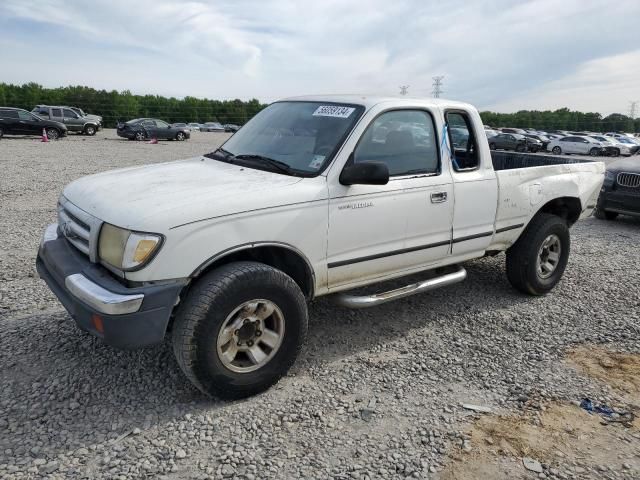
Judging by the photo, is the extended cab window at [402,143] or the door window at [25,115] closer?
the extended cab window at [402,143]

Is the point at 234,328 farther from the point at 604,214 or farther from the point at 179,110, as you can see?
the point at 179,110

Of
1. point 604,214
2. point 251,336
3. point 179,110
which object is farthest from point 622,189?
point 179,110

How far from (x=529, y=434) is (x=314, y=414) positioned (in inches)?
50.2

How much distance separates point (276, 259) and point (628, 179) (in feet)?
26.5

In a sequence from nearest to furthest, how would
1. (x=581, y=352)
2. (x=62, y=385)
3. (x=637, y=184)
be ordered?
(x=62, y=385) → (x=581, y=352) → (x=637, y=184)

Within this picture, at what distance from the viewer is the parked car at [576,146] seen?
115 feet

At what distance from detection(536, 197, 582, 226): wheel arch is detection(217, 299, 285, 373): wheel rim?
3238mm

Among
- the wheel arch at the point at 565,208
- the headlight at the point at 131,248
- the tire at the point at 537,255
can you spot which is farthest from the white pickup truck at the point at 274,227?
the wheel arch at the point at 565,208

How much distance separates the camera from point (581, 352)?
396 cm

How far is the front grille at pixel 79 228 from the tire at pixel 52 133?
25.7 metres

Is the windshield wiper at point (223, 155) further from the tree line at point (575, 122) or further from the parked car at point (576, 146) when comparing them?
the tree line at point (575, 122)

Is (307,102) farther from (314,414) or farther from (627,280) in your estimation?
(627,280)

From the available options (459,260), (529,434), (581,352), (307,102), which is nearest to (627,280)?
(581,352)

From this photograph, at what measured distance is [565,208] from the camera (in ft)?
17.4
